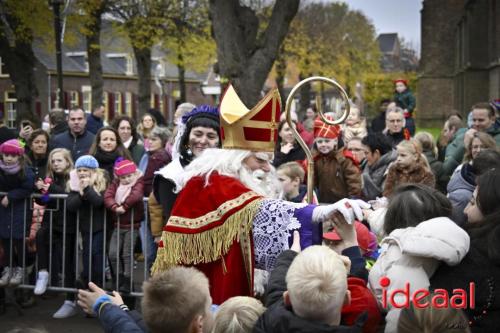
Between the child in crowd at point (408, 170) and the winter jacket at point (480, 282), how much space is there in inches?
117

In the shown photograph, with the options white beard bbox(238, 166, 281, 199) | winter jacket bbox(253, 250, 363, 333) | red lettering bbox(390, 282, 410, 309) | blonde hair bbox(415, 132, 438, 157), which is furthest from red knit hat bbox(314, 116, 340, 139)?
red lettering bbox(390, 282, 410, 309)

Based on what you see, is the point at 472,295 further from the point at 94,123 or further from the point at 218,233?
the point at 94,123

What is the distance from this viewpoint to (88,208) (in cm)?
745

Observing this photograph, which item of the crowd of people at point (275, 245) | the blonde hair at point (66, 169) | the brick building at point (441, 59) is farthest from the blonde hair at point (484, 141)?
the brick building at point (441, 59)

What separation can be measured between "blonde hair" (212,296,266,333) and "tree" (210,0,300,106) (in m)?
12.2

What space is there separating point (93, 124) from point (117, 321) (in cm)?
919

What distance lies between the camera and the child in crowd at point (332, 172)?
25.5ft

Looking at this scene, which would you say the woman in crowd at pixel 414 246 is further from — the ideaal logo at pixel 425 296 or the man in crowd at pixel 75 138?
the man in crowd at pixel 75 138

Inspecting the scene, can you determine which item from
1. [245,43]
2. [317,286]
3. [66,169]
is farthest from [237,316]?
[245,43]

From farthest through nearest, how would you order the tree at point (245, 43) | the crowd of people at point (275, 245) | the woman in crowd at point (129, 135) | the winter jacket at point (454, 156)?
the tree at point (245, 43)
the woman in crowd at point (129, 135)
the winter jacket at point (454, 156)
the crowd of people at point (275, 245)

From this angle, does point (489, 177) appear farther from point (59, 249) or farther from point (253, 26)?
point (253, 26)

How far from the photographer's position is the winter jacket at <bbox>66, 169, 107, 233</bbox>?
24.0 ft

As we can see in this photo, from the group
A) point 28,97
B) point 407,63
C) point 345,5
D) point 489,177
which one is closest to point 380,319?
point 489,177

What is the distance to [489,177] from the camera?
12.7 feet
